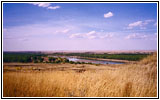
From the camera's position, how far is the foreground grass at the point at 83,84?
12.5ft

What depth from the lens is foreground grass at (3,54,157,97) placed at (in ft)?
12.5

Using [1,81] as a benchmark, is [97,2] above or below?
above

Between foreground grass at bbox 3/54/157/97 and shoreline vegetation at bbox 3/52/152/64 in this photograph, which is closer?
foreground grass at bbox 3/54/157/97

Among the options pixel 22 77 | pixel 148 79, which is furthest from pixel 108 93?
pixel 22 77

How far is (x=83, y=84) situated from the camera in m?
4.08

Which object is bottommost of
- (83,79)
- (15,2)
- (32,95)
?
(32,95)

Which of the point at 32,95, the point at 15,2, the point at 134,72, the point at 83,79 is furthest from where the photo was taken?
the point at 134,72

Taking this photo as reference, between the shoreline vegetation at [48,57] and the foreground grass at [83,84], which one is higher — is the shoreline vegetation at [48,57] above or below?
above

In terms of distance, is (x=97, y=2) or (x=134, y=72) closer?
(x=97, y=2)

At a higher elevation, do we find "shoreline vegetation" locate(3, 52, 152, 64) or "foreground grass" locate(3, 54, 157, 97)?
"shoreline vegetation" locate(3, 52, 152, 64)

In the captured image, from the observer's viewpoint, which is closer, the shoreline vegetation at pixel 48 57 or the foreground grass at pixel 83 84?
the foreground grass at pixel 83 84

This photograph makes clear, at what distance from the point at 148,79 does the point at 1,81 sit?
3.89 metres

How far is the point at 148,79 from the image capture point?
13.8 feet

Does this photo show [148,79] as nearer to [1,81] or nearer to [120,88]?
[120,88]
